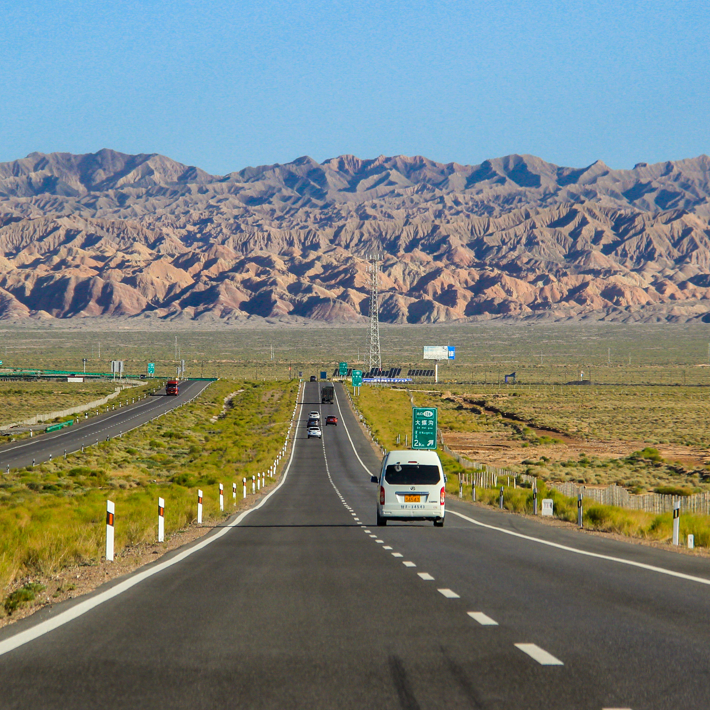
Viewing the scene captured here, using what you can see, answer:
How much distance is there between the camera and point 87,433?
75188 millimetres

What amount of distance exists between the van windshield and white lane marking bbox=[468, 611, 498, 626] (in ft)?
46.1

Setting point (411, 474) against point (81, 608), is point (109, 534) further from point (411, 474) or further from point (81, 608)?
point (411, 474)

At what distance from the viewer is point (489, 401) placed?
391 ft

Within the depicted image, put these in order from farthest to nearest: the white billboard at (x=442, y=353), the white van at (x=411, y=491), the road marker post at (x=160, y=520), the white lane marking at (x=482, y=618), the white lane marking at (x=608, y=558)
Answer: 1. the white billboard at (x=442, y=353)
2. the white van at (x=411, y=491)
3. the road marker post at (x=160, y=520)
4. the white lane marking at (x=608, y=558)
5. the white lane marking at (x=482, y=618)

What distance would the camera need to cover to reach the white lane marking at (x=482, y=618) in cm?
929

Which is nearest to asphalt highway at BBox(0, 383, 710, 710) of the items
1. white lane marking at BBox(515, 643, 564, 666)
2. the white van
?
white lane marking at BBox(515, 643, 564, 666)

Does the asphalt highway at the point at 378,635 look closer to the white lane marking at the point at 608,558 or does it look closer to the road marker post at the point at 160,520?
the white lane marking at the point at 608,558

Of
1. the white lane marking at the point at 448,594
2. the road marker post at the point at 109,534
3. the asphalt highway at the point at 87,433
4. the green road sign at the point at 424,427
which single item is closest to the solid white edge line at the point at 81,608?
the road marker post at the point at 109,534

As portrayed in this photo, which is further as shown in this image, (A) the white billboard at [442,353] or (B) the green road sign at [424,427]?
(A) the white billboard at [442,353]

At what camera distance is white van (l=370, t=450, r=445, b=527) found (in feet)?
A: 78.4

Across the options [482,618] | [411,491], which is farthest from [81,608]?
[411,491]

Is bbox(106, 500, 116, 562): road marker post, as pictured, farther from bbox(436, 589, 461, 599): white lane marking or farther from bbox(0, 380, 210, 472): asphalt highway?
bbox(0, 380, 210, 472): asphalt highway

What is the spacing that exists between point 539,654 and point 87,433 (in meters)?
71.1

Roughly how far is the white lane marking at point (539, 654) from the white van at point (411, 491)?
51.5ft
